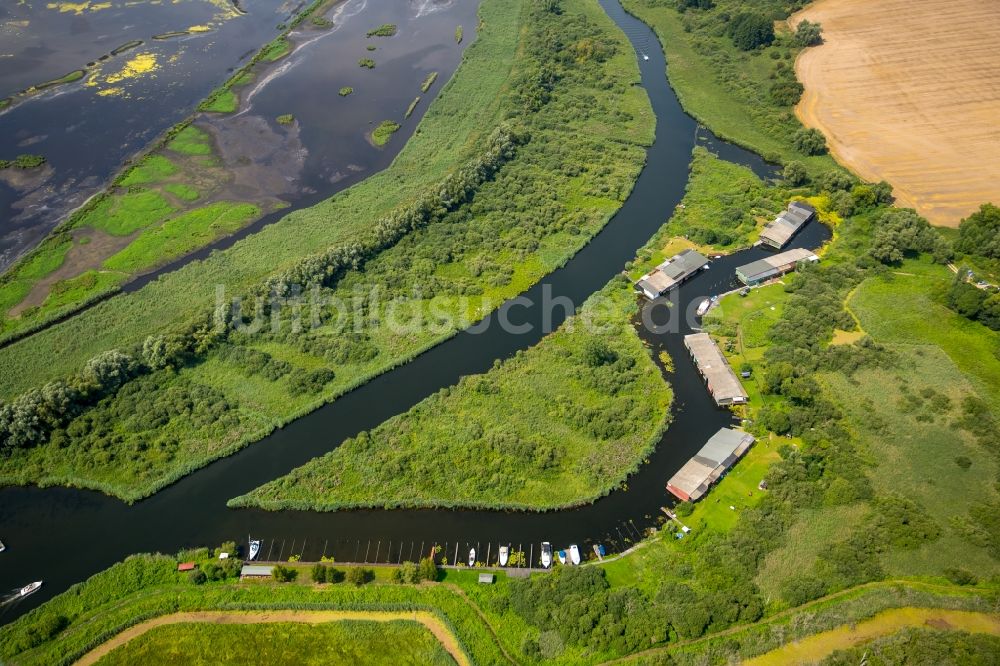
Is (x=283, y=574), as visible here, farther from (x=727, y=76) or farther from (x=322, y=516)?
(x=727, y=76)

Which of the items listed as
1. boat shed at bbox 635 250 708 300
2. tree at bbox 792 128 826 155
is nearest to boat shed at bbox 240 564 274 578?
boat shed at bbox 635 250 708 300

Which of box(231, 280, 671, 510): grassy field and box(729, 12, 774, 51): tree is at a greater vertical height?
box(729, 12, 774, 51): tree

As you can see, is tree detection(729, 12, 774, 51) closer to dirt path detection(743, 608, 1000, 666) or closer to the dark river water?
the dark river water

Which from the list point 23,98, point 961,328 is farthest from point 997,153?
point 23,98

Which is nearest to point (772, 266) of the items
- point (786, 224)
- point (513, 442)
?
point (786, 224)

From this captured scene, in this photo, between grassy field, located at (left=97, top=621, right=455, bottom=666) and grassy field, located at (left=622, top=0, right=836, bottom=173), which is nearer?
grassy field, located at (left=97, top=621, right=455, bottom=666)

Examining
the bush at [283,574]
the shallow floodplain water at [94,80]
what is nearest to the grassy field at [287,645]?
the bush at [283,574]
